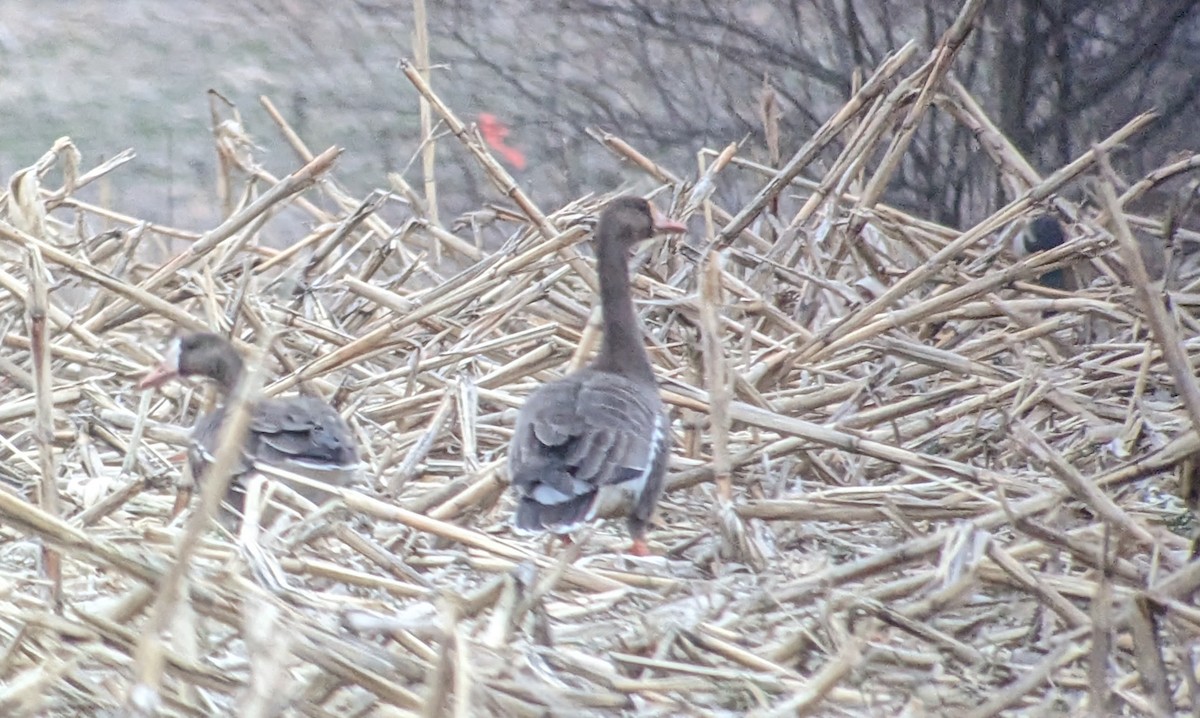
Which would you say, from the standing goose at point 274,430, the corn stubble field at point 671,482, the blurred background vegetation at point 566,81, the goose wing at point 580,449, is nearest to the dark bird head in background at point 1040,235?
the blurred background vegetation at point 566,81

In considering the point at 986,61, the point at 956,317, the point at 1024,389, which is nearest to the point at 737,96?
the point at 986,61

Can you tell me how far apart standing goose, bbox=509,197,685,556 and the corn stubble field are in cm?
11

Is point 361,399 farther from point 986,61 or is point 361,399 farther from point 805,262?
point 986,61

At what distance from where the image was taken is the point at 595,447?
12.3 feet

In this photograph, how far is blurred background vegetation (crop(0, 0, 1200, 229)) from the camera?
305 inches

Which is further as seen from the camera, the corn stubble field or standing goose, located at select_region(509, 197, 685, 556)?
standing goose, located at select_region(509, 197, 685, 556)

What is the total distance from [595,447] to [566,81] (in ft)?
17.2

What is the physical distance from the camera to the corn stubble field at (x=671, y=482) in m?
2.14

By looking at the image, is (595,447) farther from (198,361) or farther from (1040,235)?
(1040,235)

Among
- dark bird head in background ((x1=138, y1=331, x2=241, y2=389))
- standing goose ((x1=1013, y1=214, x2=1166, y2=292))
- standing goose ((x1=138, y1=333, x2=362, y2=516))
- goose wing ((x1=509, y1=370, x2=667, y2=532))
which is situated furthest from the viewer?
standing goose ((x1=1013, y1=214, x2=1166, y2=292))

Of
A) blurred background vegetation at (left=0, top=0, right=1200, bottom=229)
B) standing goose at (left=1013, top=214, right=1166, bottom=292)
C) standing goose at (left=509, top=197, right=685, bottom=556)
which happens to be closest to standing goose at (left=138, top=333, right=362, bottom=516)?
standing goose at (left=509, top=197, right=685, bottom=556)

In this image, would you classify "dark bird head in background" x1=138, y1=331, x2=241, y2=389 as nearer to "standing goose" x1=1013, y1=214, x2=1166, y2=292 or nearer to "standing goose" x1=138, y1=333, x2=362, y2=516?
"standing goose" x1=138, y1=333, x2=362, y2=516

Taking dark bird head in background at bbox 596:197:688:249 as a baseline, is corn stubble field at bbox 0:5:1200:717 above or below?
below

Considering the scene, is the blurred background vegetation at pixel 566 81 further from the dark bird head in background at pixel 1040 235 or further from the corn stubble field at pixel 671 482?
the corn stubble field at pixel 671 482
